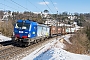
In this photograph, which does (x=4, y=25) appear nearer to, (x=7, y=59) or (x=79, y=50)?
(x=79, y=50)

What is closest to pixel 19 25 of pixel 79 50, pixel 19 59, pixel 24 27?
pixel 24 27

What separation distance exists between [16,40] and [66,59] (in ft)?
46.0

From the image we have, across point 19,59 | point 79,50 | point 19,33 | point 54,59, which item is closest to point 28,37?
point 19,33

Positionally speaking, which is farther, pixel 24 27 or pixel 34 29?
pixel 34 29

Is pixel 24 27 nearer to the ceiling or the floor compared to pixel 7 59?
nearer to the ceiling

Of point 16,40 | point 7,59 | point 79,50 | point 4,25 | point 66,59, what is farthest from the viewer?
point 4,25

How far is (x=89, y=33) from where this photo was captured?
65.3m

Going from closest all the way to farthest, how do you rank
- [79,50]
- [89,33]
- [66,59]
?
[66,59] < [79,50] < [89,33]

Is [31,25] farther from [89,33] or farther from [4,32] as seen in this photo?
[89,33]

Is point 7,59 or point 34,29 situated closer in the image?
point 7,59

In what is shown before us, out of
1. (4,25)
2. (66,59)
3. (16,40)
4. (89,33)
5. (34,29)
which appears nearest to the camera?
(66,59)

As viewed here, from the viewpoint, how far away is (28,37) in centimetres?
2547

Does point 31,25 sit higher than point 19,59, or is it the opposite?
point 31,25

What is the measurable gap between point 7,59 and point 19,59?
0.89 metres
